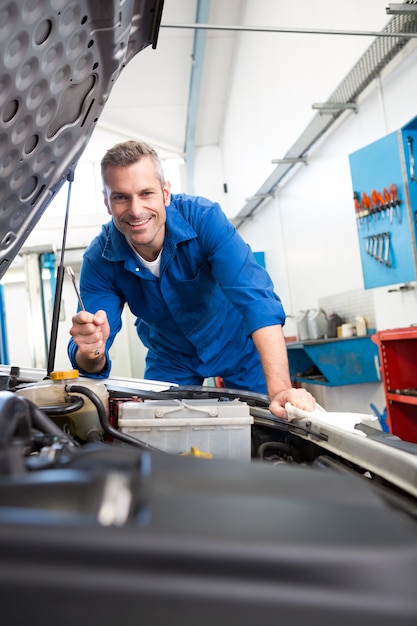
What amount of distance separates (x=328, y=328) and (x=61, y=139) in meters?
3.44

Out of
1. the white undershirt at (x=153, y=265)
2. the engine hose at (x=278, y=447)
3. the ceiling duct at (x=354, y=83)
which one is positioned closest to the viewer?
the engine hose at (x=278, y=447)

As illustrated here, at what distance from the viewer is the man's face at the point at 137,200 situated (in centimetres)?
163

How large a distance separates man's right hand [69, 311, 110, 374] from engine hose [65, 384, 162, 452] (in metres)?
0.32

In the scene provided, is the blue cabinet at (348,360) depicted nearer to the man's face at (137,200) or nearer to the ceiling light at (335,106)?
the ceiling light at (335,106)

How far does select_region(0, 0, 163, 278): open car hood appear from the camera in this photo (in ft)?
2.49

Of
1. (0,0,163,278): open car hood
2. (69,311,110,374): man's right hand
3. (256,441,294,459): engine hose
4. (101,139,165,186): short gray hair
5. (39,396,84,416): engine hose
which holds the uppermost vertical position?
(101,139,165,186): short gray hair

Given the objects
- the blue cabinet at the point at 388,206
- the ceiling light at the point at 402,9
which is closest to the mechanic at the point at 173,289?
the blue cabinet at the point at 388,206

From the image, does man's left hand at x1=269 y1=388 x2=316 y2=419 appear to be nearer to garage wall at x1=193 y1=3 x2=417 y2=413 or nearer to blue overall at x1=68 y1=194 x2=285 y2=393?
blue overall at x1=68 y1=194 x2=285 y2=393

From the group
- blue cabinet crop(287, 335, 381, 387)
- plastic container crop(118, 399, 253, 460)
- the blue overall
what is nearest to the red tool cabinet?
blue cabinet crop(287, 335, 381, 387)

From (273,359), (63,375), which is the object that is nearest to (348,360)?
(273,359)

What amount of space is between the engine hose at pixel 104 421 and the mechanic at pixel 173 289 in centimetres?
33

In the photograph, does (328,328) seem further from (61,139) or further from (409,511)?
(409,511)

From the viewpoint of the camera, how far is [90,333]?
1403 millimetres

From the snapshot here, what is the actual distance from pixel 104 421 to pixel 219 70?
21.3 ft
